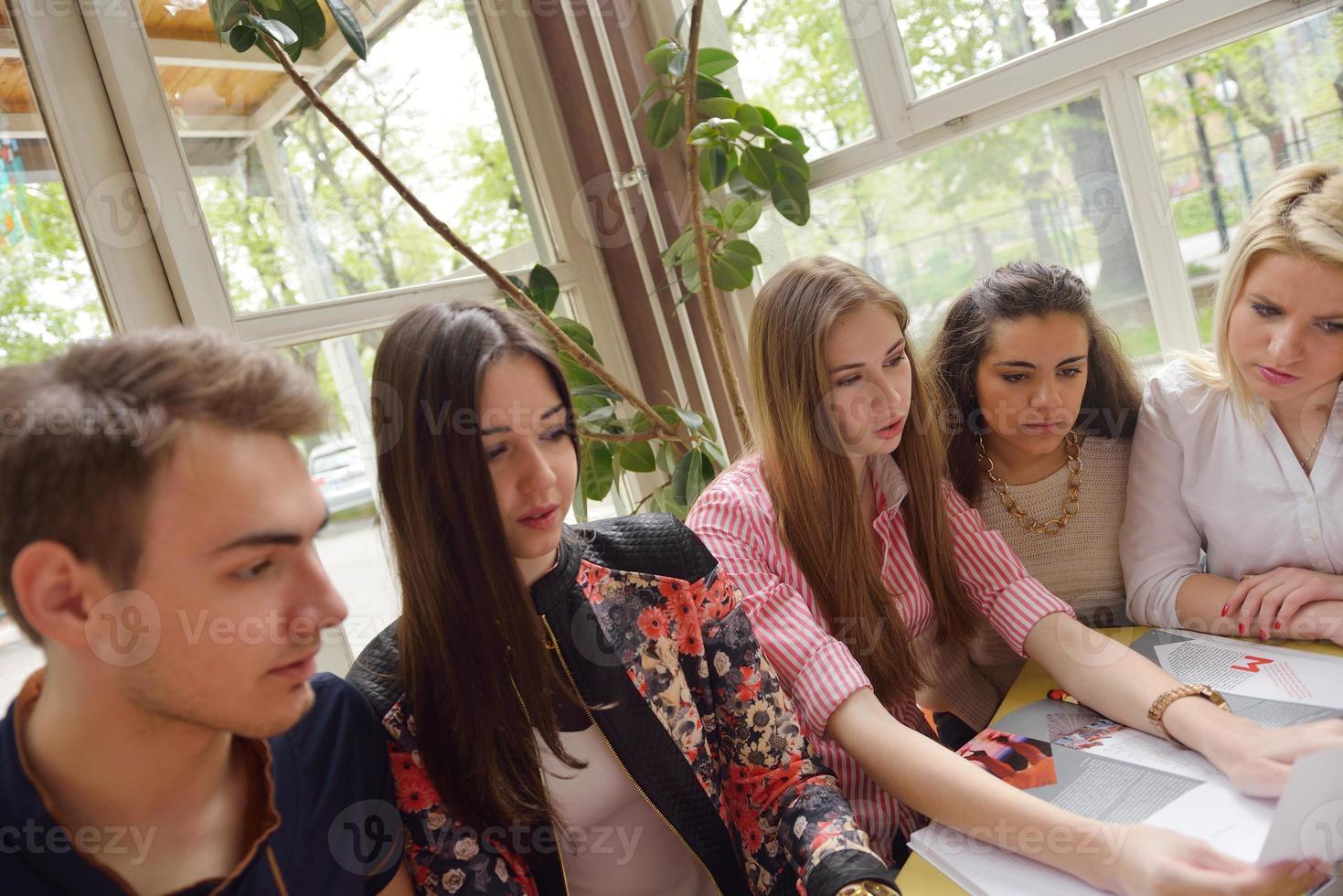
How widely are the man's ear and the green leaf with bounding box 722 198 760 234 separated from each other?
174cm

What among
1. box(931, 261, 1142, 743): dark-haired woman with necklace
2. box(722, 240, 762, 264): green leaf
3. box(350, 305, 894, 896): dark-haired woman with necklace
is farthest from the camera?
box(722, 240, 762, 264): green leaf

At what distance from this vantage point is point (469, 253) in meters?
2.00

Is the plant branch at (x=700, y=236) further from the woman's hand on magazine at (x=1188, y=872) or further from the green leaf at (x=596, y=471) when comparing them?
the woman's hand on magazine at (x=1188, y=872)

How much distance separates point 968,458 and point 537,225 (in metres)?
1.45

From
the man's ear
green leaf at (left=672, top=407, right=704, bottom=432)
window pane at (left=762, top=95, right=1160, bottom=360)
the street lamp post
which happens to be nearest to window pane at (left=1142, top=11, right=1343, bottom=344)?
the street lamp post

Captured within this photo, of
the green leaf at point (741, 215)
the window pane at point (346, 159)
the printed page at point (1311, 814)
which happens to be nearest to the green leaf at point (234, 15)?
the window pane at point (346, 159)

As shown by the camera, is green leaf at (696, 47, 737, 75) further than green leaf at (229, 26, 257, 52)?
Yes

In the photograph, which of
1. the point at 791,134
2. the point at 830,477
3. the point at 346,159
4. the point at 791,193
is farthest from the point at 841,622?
the point at 346,159

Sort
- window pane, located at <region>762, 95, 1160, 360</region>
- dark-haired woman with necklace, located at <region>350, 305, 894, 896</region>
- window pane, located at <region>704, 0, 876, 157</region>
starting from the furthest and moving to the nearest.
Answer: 1. window pane, located at <region>704, 0, 876, 157</region>
2. window pane, located at <region>762, 95, 1160, 360</region>
3. dark-haired woman with necklace, located at <region>350, 305, 894, 896</region>

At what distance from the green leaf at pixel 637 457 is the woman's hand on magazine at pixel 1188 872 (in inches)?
57.9

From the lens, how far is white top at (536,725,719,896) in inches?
48.7

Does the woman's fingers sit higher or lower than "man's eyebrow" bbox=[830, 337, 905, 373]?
lower

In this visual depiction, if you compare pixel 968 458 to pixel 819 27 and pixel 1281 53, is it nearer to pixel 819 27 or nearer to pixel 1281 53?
pixel 1281 53

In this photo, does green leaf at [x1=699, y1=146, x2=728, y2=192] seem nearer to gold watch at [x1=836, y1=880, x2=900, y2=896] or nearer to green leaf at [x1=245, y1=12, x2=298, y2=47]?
green leaf at [x1=245, y1=12, x2=298, y2=47]
